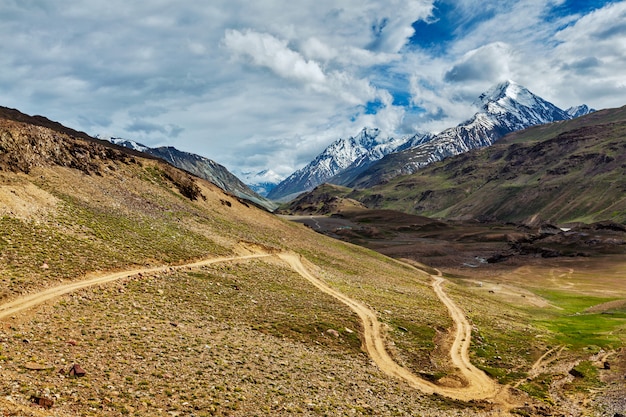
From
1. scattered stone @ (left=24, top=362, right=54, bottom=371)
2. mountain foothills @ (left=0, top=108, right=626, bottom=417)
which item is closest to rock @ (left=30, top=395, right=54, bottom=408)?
mountain foothills @ (left=0, top=108, right=626, bottom=417)

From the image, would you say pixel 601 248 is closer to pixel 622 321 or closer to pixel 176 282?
pixel 622 321

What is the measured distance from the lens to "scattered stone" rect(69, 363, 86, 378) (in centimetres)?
2066

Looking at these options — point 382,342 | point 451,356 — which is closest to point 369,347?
point 382,342

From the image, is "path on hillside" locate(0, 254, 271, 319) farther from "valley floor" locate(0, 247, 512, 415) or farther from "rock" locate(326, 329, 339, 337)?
"rock" locate(326, 329, 339, 337)

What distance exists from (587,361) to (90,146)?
77.4 m

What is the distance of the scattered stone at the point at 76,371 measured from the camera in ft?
67.8

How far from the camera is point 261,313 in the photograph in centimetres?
3900

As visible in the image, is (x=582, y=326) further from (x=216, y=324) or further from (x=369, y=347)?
(x=216, y=324)

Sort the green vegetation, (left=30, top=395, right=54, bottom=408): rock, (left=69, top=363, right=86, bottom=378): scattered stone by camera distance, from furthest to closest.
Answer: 1. the green vegetation
2. (left=69, top=363, right=86, bottom=378): scattered stone
3. (left=30, top=395, right=54, bottom=408): rock

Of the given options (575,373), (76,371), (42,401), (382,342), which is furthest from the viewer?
(575,373)

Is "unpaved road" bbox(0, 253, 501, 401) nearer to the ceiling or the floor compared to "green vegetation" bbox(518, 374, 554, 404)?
nearer to the ceiling

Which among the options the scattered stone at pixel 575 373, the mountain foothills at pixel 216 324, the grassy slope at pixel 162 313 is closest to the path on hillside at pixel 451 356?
the mountain foothills at pixel 216 324

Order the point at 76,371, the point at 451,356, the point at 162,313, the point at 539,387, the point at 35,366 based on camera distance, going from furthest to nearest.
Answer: the point at 451,356, the point at 539,387, the point at 162,313, the point at 76,371, the point at 35,366

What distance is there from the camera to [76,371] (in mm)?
20734
